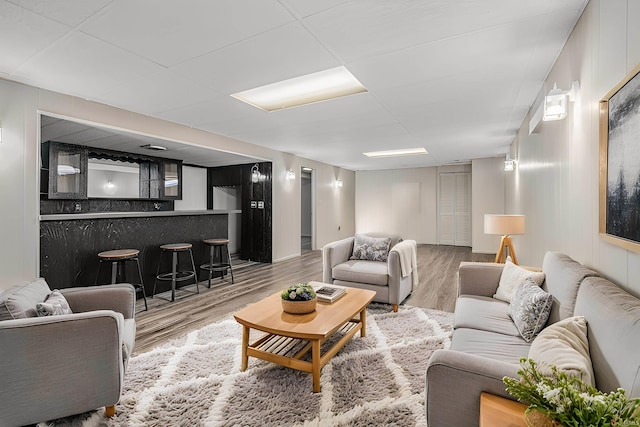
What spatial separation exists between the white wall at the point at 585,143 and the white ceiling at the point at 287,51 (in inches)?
9.0

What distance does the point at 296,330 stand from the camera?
6.25 feet

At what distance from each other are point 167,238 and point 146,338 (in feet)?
6.09

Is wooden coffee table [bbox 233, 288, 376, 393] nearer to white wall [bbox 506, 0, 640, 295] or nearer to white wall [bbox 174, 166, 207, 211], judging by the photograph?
white wall [bbox 506, 0, 640, 295]

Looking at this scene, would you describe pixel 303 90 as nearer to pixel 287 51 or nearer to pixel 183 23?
pixel 287 51

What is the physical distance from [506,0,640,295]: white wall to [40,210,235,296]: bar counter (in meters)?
4.38

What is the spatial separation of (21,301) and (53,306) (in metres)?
0.14

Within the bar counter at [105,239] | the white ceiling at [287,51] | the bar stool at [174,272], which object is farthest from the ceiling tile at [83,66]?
the bar stool at [174,272]

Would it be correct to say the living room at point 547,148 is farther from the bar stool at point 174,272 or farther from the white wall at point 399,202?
the white wall at point 399,202

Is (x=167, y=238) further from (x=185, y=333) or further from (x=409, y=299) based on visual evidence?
(x=409, y=299)

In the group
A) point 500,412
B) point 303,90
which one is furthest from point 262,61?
point 500,412

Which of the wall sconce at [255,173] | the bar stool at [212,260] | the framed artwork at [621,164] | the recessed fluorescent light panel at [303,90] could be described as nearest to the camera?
the framed artwork at [621,164]

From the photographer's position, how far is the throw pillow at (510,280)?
85.1 inches

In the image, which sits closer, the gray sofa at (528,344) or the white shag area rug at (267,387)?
the gray sofa at (528,344)

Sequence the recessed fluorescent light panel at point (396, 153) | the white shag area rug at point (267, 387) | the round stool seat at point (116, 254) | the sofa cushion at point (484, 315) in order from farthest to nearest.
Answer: the recessed fluorescent light panel at point (396, 153) → the round stool seat at point (116, 254) → the sofa cushion at point (484, 315) → the white shag area rug at point (267, 387)
